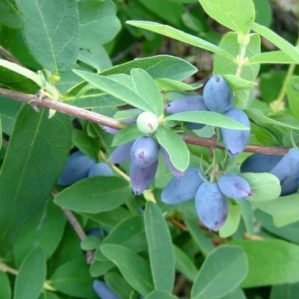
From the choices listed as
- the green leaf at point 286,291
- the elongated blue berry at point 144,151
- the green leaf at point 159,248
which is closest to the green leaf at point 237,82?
the elongated blue berry at point 144,151

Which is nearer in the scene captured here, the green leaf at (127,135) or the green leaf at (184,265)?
the green leaf at (127,135)

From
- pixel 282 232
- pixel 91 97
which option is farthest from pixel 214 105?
pixel 282 232

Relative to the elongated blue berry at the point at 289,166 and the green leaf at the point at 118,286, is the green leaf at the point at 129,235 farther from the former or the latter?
the elongated blue berry at the point at 289,166

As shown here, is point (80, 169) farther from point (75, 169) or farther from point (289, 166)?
point (289, 166)

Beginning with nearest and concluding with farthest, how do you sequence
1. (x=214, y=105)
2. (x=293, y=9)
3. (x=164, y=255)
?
(x=214, y=105) → (x=164, y=255) → (x=293, y=9)

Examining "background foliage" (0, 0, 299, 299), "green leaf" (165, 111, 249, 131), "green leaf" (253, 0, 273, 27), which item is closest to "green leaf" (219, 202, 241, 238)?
"background foliage" (0, 0, 299, 299)

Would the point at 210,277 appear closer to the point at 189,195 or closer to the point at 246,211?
the point at 246,211

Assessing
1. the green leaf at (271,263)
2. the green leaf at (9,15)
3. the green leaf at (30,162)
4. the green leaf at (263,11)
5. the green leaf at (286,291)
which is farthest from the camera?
the green leaf at (263,11)

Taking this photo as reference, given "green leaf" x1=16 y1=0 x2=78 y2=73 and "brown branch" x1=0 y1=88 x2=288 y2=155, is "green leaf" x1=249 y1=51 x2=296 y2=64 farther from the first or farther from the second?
"green leaf" x1=16 y1=0 x2=78 y2=73

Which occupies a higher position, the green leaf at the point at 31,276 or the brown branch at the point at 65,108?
the brown branch at the point at 65,108
